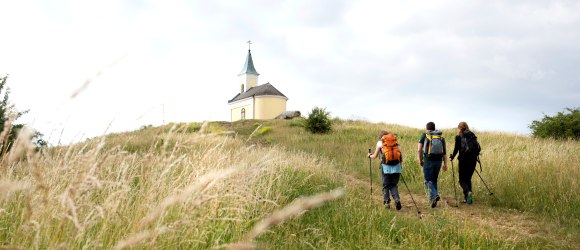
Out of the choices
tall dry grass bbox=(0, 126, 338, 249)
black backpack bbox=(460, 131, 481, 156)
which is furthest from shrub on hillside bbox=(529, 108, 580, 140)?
tall dry grass bbox=(0, 126, 338, 249)

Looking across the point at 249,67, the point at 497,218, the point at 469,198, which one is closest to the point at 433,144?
the point at 469,198

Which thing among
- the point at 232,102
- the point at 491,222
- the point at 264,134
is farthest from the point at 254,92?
the point at 491,222

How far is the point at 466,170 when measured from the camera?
1002 cm

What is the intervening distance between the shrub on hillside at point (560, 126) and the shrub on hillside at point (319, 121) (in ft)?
41.1

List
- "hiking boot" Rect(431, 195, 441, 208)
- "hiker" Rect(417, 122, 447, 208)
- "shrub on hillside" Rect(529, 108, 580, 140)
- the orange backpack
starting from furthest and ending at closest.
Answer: "shrub on hillside" Rect(529, 108, 580, 140)
"hiker" Rect(417, 122, 447, 208)
"hiking boot" Rect(431, 195, 441, 208)
the orange backpack

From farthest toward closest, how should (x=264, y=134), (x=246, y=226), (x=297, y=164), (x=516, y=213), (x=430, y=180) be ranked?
1. (x=264, y=134)
2. (x=297, y=164)
3. (x=430, y=180)
4. (x=516, y=213)
5. (x=246, y=226)

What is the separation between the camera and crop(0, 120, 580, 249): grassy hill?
264cm

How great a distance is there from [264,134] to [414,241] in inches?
933

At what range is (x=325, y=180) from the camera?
32.6 ft

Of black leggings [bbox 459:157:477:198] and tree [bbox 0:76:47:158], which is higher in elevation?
tree [bbox 0:76:47:158]

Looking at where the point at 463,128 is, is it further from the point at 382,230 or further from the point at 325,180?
the point at 382,230

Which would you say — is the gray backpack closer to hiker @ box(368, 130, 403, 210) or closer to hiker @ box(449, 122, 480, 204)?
hiker @ box(449, 122, 480, 204)

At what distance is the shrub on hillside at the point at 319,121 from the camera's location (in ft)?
89.4

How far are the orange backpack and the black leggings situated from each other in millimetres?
2259
